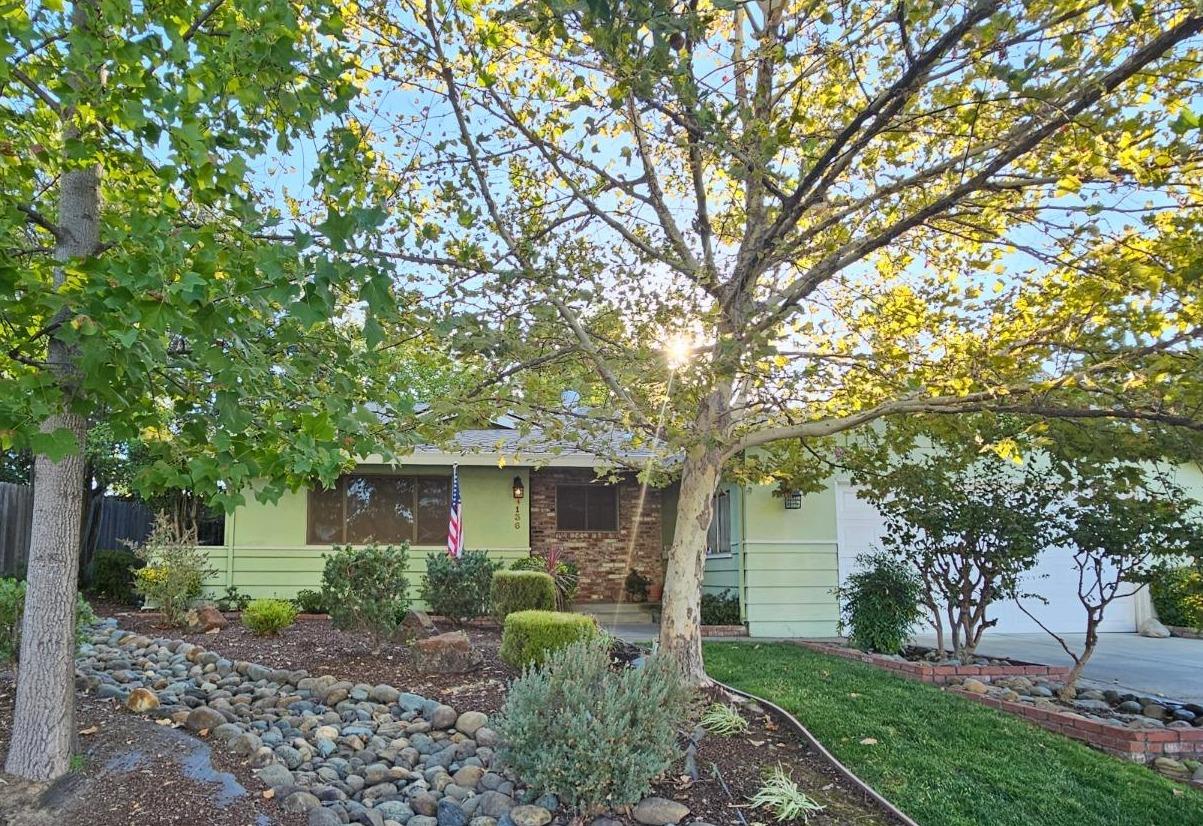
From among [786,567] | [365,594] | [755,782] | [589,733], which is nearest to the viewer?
[589,733]

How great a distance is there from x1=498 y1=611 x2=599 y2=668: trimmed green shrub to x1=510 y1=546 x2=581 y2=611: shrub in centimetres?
472

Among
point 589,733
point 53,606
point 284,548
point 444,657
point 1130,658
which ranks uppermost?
point 53,606

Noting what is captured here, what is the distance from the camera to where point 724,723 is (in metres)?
5.60

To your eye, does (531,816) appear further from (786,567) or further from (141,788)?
(786,567)

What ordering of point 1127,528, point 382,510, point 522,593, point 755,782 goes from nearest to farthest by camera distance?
1. point 755,782
2. point 1127,528
3. point 522,593
4. point 382,510

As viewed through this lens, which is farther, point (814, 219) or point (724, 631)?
point (724, 631)

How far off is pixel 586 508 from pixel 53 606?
10.6 m

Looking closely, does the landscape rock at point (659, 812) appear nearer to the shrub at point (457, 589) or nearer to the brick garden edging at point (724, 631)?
the shrub at point (457, 589)

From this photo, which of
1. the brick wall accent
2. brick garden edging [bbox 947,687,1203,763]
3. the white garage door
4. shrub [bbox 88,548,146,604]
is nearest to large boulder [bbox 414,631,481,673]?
brick garden edging [bbox 947,687,1203,763]

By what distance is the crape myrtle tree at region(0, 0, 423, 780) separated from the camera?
271 centimetres

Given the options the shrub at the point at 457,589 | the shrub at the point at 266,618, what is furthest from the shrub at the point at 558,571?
Result: the shrub at the point at 266,618

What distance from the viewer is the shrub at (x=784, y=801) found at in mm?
4242

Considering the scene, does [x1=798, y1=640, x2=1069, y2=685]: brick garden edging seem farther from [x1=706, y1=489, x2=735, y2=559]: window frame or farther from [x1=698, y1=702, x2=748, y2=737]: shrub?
[x1=706, y1=489, x2=735, y2=559]: window frame

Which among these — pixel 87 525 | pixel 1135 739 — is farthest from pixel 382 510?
pixel 1135 739
